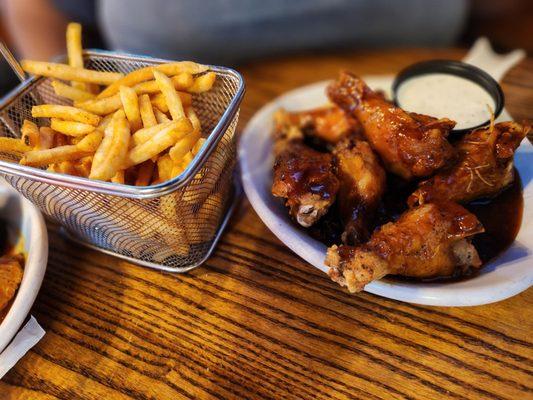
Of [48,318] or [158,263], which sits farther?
[158,263]

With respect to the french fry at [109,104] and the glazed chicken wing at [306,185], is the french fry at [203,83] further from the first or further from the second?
the glazed chicken wing at [306,185]

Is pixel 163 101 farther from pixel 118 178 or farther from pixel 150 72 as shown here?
pixel 118 178

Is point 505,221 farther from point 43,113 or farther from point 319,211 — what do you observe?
point 43,113

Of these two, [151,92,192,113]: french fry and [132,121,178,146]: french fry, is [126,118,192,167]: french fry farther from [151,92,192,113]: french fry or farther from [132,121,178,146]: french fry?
[151,92,192,113]: french fry

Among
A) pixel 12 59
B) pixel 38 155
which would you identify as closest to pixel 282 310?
pixel 38 155

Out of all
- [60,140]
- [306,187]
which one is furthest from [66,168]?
[306,187]
